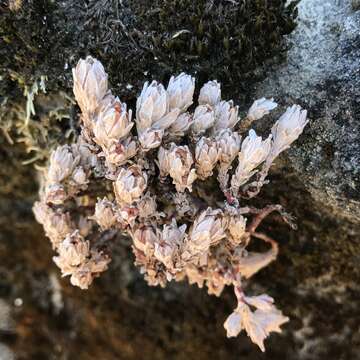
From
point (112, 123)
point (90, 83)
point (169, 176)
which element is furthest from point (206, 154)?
point (90, 83)

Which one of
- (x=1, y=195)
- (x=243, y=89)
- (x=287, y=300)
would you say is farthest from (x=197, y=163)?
(x=1, y=195)

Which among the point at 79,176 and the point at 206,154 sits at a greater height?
the point at 206,154

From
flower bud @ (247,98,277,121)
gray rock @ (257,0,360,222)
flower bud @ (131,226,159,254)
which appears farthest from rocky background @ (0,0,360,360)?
flower bud @ (131,226,159,254)

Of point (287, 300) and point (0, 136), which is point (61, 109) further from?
point (287, 300)

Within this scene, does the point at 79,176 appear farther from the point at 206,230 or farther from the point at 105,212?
the point at 206,230

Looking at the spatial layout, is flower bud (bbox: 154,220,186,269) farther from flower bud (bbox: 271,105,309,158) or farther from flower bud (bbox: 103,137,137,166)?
flower bud (bbox: 271,105,309,158)

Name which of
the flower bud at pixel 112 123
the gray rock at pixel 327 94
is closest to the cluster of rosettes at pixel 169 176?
the flower bud at pixel 112 123
